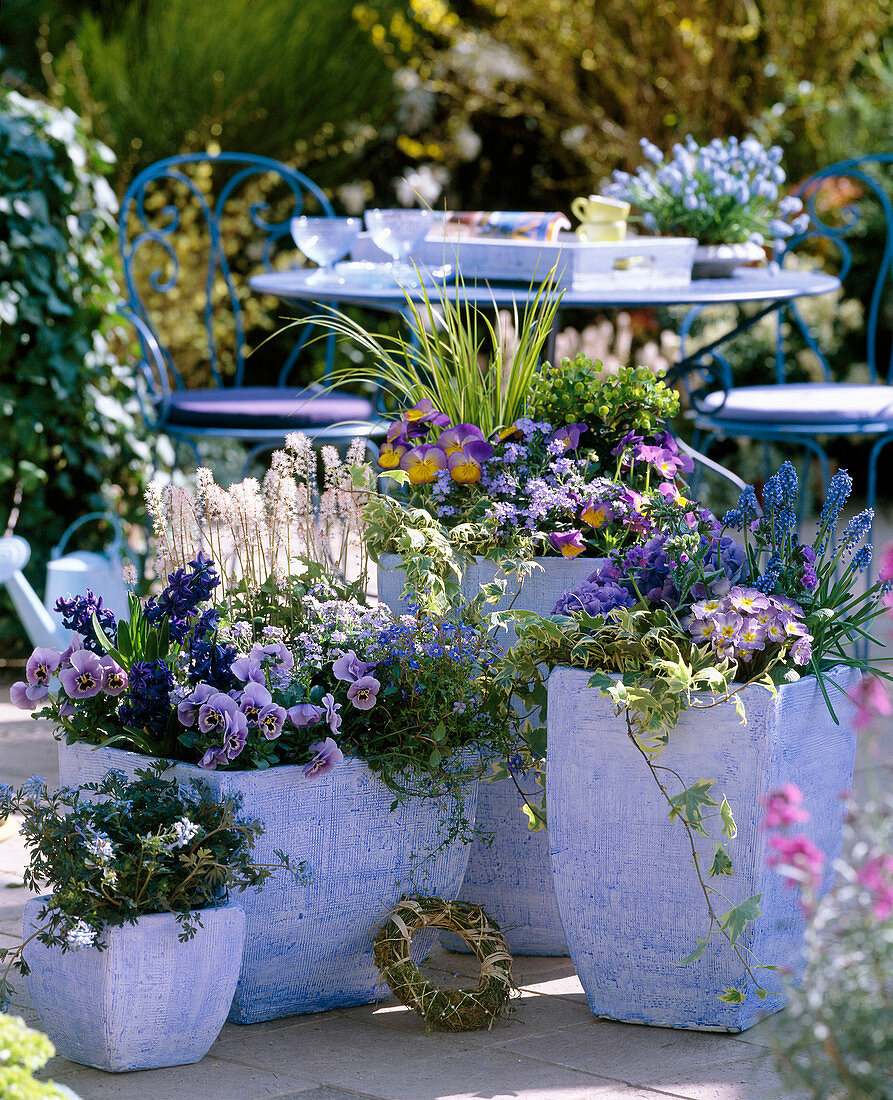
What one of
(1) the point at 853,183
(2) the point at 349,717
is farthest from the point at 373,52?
(2) the point at 349,717

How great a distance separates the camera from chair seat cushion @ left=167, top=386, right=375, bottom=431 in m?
3.93

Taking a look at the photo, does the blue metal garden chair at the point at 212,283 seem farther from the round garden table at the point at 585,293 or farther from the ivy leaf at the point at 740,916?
the ivy leaf at the point at 740,916

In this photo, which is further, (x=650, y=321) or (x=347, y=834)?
(x=650, y=321)

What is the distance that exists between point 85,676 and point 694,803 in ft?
2.86

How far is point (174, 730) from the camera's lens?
2.11 m

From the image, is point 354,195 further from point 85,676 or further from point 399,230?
point 85,676

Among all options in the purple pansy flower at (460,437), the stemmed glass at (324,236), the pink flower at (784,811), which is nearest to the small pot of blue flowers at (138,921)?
the purple pansy flower at (460,437)

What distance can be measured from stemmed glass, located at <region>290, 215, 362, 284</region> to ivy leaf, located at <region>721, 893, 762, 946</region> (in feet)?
6.38

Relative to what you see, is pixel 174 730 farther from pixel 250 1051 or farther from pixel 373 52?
pixel 373 52

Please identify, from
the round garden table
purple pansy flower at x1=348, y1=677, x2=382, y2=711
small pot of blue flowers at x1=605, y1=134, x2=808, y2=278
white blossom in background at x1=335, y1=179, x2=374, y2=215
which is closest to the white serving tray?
the round garden table

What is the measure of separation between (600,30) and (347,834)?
5.42 m

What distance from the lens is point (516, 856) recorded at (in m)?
2.45

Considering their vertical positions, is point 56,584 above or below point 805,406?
below

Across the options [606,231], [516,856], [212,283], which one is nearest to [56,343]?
[212,283]
